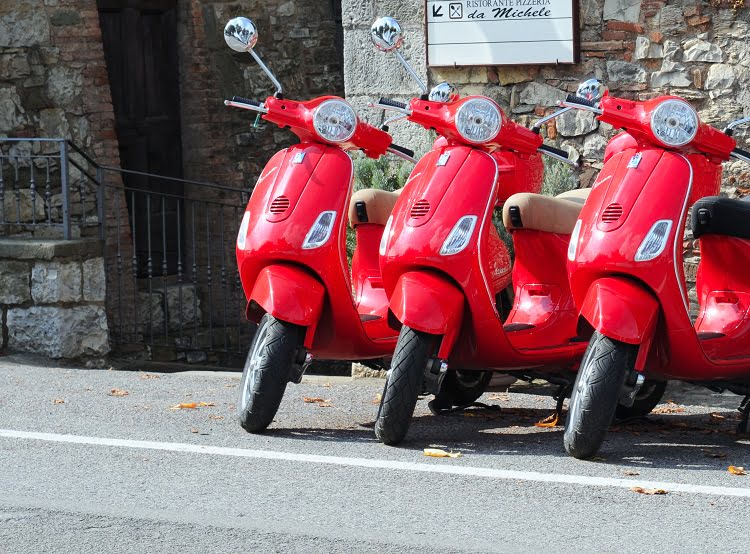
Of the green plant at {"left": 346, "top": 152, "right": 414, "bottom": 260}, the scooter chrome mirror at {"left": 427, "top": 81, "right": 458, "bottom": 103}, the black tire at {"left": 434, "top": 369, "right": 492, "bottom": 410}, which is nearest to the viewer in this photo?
the scooter chrome mirror at {"left": 427, "top": 81, "right": 458, "bottom": 103}

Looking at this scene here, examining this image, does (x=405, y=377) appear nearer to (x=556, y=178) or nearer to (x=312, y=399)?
(x=312, y=399)

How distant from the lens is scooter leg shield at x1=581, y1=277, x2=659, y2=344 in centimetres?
466

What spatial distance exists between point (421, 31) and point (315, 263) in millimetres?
2529

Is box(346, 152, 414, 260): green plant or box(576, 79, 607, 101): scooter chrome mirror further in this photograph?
box(346, 152, 414, 260): green plant

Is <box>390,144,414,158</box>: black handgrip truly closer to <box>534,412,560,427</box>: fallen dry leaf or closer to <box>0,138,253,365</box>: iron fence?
<box>534,412,560,427</box>: fallen dry leaf

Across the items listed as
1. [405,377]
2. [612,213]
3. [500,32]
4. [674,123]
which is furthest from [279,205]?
[500,32]

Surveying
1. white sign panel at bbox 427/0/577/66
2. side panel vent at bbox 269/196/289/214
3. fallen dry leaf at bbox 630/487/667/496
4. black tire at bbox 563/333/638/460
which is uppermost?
white sign panel at bbox 427/0/577/66

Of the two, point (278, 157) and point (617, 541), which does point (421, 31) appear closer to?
point (278, 157)

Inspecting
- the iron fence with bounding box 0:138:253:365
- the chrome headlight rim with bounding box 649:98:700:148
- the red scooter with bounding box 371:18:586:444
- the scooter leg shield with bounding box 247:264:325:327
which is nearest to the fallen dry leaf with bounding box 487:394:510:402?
the red scooter with bounding box 371:18:586:444

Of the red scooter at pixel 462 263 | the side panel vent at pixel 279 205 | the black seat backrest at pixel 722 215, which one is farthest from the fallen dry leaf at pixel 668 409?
the side panel vent at pixel 279 205

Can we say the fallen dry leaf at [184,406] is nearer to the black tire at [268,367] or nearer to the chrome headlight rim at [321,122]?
the black tire at [268,367]

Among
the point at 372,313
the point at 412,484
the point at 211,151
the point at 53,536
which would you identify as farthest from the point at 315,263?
the point at 211,151

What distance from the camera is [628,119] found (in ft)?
16.1

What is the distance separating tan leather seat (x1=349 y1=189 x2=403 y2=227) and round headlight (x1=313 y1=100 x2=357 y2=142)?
0.54 metres
